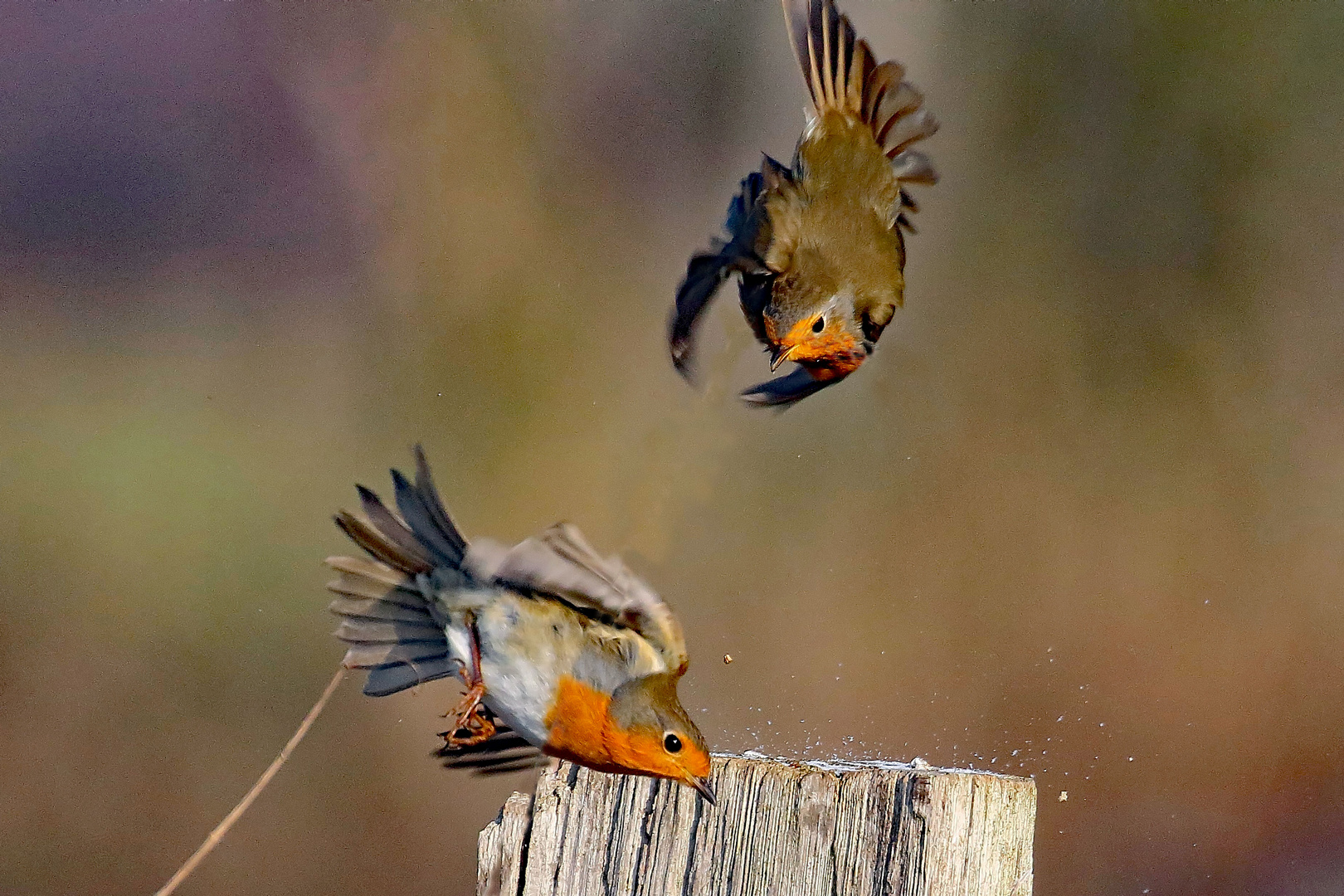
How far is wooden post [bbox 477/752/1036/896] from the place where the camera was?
100cm

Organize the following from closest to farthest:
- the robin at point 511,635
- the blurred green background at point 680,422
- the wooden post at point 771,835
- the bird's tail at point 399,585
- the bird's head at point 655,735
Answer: the wooden post at point 771,835, the bird's head at point 655,735, the robin at point 511,635, the bird's tail at point 399,585, the blurred green background at point 680,422

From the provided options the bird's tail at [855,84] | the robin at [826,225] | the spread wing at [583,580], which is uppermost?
the bird's tail at [855,84]

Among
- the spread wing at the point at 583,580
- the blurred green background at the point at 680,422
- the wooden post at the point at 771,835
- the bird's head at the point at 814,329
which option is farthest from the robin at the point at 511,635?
the blurred green background at the point at 680,422

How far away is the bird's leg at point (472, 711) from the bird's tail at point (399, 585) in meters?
0.06

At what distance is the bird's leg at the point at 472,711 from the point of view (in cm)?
150

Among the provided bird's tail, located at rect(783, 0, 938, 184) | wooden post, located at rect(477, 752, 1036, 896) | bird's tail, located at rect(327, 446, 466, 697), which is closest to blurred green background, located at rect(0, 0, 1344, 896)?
bird's tail, located at rect(783, 0, 938, 184)

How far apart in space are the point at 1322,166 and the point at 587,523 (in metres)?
2.48

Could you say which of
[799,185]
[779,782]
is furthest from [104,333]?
[779,782]

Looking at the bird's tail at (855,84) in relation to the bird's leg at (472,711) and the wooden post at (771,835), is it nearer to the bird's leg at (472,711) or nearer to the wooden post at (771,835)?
the bird's leg at (472,711)

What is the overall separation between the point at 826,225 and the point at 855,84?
Result: 0.33 metres

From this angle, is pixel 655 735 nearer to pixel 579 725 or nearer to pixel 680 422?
pixel 579 725

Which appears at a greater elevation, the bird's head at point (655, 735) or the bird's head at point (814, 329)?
the bird's head at point (814, 329)

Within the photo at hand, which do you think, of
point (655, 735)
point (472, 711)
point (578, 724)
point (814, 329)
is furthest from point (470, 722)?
point (814, 329)

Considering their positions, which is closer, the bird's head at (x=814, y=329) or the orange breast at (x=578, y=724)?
the orange breast at (x=578, y=724)
